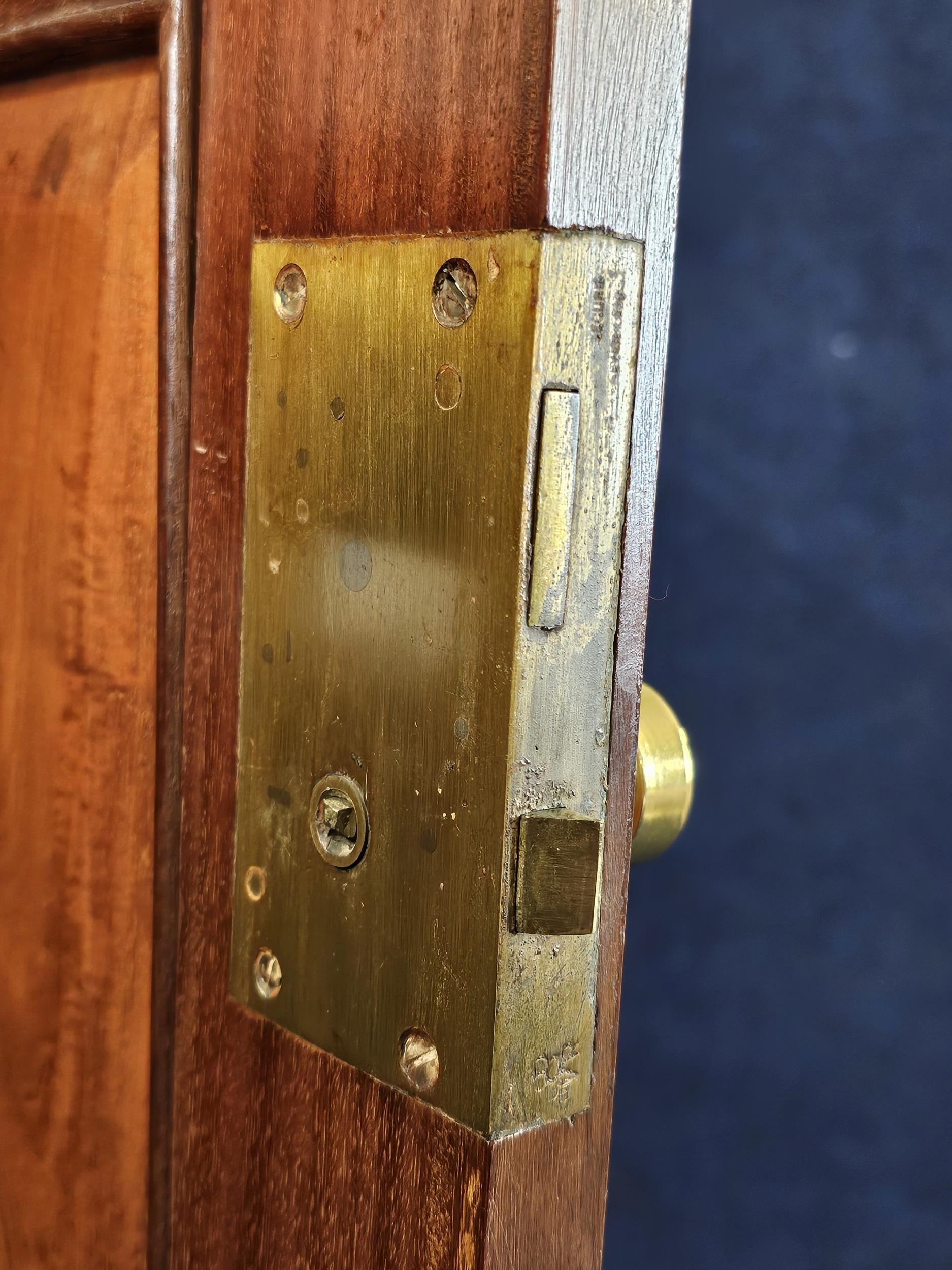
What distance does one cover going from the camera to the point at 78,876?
1.09 feet

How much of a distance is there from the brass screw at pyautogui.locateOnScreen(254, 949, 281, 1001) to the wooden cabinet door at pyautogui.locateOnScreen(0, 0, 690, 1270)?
1 cm

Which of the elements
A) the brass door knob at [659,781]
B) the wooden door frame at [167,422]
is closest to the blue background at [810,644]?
the brass door knob at [659,781]

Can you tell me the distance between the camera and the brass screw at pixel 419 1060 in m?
0.24

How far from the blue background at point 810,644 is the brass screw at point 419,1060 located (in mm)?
652

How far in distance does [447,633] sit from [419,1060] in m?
0.09

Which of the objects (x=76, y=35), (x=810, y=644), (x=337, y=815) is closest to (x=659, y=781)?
(x=337, y=815)

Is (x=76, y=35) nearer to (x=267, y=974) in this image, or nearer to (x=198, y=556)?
(x=198, y=556)

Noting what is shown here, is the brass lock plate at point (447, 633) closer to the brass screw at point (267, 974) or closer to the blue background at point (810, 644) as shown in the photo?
the brass screw at point (267, 974)

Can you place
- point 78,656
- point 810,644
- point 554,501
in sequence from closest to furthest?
point 554,501 < point 78,656 < point 810,644

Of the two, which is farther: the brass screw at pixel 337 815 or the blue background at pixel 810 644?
the blue background at pixel 810 644

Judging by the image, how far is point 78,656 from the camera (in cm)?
33

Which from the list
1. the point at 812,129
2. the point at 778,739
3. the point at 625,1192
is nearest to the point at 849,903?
the point at 778,739

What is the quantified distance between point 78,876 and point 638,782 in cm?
17

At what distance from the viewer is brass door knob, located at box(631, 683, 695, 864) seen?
0.36m
